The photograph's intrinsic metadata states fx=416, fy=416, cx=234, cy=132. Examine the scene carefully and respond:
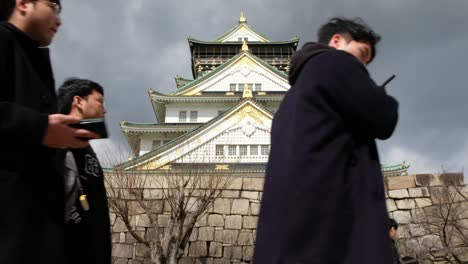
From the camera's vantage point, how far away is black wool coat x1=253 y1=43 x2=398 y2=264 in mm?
1338

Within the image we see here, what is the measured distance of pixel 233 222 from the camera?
1009cm

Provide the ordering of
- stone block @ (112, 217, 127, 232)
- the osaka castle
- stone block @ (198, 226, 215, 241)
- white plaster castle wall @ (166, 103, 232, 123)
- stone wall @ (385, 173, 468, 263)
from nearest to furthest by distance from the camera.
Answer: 1. stone wall @ (385, 173, 468, 263)
2. stone block @ (198, 226, 215, 241)
3. stone block @ (112, 217, 127, 232)
4. the osaka castle
5. white plaster castle wall @ (166, 103, 232, 123)

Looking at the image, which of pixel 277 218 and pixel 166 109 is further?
pixel 166 109

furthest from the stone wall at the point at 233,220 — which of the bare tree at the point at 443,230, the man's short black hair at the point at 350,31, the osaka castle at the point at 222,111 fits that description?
the man's short black hair at the point at 350,31

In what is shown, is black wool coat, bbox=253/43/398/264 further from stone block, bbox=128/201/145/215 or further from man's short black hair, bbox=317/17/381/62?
stone block, bbox=128/201/145/215

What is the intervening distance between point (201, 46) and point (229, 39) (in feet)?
6.43

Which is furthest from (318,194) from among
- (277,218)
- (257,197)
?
(257,197)

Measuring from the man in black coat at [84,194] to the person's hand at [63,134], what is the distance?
30 centimetres

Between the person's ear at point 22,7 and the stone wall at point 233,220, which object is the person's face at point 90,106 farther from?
the stone wall at point 233,220

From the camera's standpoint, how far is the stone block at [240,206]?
10141 mm

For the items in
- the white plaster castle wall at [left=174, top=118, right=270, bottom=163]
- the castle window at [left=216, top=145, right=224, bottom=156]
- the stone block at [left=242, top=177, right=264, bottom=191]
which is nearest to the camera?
the stone block at [left=242, top=177, right=264, bottom=191]

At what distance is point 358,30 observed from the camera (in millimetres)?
1770

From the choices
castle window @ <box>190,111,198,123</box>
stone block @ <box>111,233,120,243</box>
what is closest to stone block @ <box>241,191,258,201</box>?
stone block @ <box>111,233,120,243</box>

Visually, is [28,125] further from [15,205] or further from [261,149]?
[261,149]
